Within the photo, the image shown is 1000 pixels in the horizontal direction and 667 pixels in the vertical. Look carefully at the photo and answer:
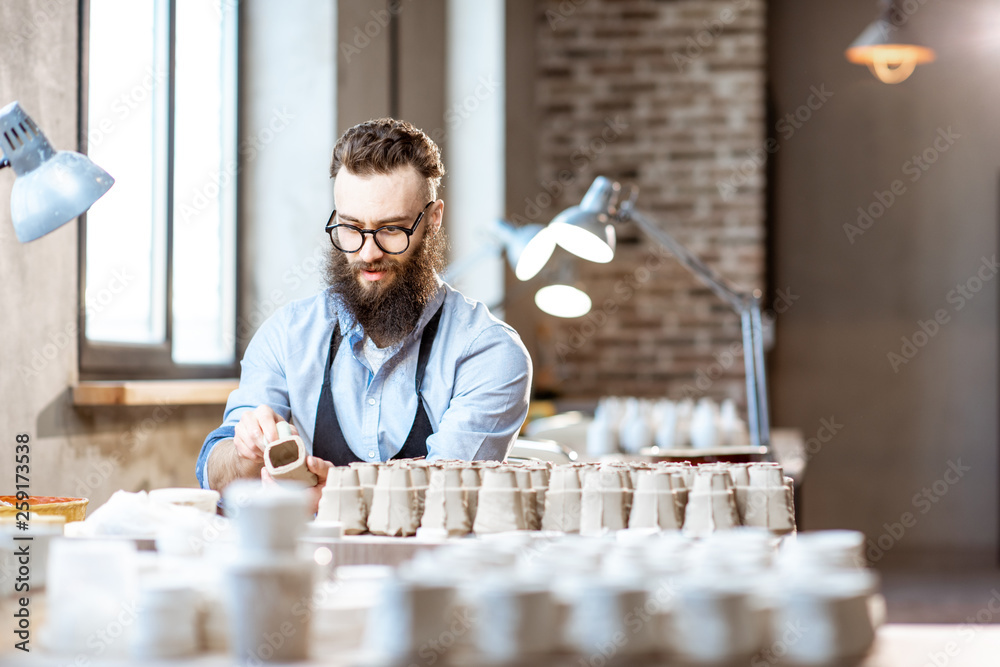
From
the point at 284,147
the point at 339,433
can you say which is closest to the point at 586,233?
the point at 339,433

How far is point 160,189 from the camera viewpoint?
3.01 meters

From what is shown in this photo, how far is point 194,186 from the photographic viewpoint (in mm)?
3318

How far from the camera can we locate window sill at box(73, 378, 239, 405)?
2350 millimetres

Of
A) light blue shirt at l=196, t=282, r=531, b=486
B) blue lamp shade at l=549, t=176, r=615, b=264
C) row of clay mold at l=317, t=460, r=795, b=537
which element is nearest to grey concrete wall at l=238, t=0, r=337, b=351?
blue lamp shade at l=549, t=176, r=615, b=264

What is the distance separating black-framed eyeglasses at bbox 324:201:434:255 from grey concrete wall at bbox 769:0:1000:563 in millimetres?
3850

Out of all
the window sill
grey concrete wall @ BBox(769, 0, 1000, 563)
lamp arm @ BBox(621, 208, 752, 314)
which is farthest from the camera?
grey concrete wall @ BBox(769, 0, 1000, 563)

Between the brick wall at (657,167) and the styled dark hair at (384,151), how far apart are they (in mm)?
2966

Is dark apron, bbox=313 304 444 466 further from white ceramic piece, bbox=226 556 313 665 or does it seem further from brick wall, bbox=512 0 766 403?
brick wall, bbox=512 0 766 403

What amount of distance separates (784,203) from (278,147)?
298 centimetres

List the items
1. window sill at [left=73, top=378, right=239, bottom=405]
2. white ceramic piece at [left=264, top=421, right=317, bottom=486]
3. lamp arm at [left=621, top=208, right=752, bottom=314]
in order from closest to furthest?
white ceramic piece at [left=264, top=421, right=317, bottom=486] < window sill at [left=73, top=378, right=239, bottom=405] < lamp arm at [left=621, top=208, right=752, bottom=314]

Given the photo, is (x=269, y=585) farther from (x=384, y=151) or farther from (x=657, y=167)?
(x=657, y=167)

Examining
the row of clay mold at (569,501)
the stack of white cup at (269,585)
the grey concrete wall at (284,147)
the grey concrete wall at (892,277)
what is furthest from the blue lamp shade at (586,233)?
the grey concrete wall at (892,277)

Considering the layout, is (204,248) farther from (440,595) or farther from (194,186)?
(440,595)

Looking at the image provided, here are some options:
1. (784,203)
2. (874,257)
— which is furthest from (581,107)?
(874,257)
